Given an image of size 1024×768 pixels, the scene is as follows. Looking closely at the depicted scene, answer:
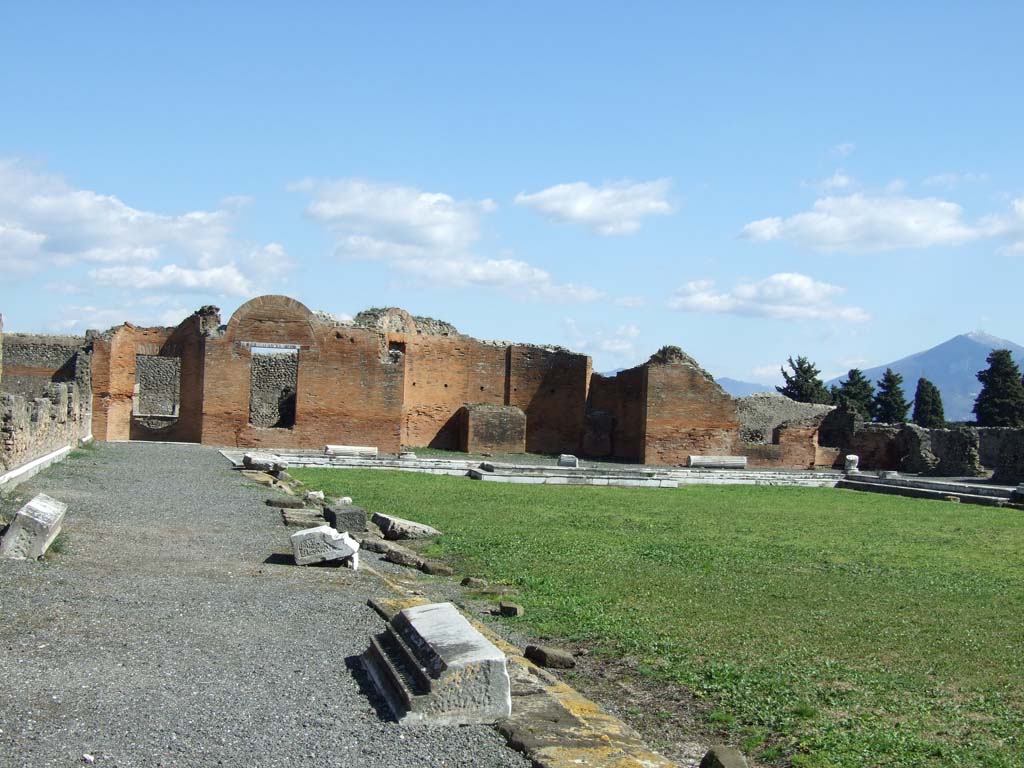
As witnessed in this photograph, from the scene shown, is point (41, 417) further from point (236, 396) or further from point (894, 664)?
point (894, 664)

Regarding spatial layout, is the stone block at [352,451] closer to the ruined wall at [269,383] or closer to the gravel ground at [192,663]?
the ruined wall at [269,383]

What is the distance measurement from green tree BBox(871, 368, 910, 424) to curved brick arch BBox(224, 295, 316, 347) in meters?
34.2

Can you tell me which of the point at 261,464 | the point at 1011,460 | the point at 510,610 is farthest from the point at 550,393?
the point at 510,610

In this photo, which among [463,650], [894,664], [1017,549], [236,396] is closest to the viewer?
[463,650]

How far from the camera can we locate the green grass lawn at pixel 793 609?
4637mm

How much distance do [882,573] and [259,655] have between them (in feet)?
20.9

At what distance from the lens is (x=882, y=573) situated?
9.30 meters

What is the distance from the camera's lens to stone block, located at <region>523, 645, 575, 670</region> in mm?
5570

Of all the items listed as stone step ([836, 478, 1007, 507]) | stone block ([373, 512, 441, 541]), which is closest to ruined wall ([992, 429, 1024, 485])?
stone step ([836, 478, 1007, 507])

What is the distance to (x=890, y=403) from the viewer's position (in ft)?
165

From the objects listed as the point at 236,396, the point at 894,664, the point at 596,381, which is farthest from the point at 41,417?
the point at 596,381

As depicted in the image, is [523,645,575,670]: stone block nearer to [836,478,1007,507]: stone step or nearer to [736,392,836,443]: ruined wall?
[836,478,1007,507]: stone step

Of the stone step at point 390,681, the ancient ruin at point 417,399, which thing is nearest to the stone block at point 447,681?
the stone step at point 390,681

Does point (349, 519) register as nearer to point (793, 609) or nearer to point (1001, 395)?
point (793, 609)
